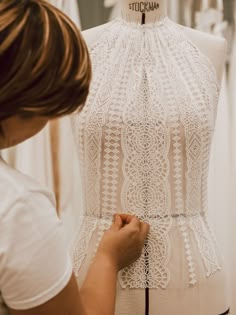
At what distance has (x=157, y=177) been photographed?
116cm

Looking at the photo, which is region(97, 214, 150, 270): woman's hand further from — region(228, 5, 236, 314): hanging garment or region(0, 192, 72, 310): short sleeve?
region(228, 5, 236, 314): hanging garment

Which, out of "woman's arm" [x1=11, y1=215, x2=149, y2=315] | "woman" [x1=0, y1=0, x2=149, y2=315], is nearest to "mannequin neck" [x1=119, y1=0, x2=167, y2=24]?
"woman's arm" [x1=11, y1=215, x2=149, y2=315]

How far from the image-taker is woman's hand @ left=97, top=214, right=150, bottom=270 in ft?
3.55

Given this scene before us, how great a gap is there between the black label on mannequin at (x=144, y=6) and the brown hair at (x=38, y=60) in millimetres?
559

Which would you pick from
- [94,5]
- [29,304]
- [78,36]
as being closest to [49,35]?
[78,36]

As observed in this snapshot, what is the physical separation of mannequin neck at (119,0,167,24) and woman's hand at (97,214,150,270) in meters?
0.45

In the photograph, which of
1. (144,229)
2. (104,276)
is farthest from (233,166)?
(104,276)

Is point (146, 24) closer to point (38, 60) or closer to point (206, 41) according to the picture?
point (206, 41)

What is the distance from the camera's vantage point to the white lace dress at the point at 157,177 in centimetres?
113

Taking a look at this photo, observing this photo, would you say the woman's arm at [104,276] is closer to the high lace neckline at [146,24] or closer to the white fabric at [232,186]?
the high lace neckline at [146,24]

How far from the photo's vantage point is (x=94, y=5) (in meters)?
1.96

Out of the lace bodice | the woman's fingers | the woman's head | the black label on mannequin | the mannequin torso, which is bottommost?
the woman's fingers

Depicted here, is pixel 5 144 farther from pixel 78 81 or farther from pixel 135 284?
pixel 135 284

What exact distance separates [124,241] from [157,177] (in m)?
0.16
